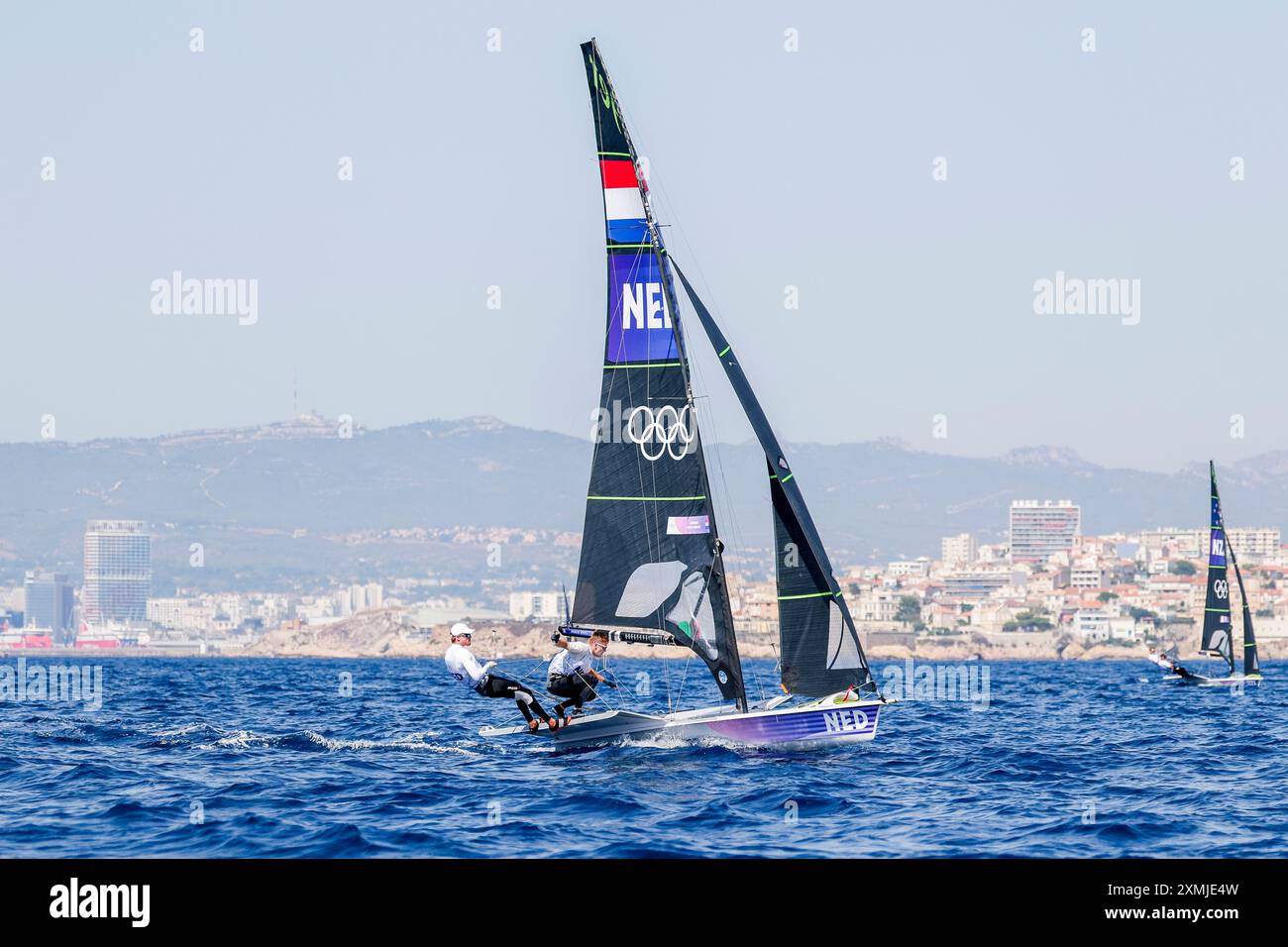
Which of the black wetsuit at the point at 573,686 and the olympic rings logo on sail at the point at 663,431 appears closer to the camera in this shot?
the black wetsuit at the point at 573,686

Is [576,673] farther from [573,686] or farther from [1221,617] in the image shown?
[1221,617]

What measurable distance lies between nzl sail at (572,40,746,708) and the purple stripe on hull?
3.14ft

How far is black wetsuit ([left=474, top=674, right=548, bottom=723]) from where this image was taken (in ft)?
85.4

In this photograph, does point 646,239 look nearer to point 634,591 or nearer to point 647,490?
point 647,490

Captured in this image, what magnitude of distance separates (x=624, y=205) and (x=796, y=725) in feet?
32.6

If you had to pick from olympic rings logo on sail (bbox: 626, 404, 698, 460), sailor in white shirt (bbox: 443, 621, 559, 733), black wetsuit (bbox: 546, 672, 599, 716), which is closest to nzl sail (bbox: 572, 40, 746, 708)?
olympic rings logo on sail (bbox: 626, 404, 698, 460)

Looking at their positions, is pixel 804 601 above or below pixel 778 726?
above

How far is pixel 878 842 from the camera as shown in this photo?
1838 cm

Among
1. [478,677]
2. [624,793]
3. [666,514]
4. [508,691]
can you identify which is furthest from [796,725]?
[478,677]

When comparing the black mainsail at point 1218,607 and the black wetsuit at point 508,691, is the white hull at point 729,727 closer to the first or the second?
the black wetsuit at point 508,691

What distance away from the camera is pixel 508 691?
86.2 feet

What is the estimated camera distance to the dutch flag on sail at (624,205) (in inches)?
1113

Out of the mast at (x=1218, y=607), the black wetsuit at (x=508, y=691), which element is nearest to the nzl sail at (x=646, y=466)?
the black wetsuit at (x=508, y=691)

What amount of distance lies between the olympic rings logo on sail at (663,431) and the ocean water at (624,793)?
532 centimetres
